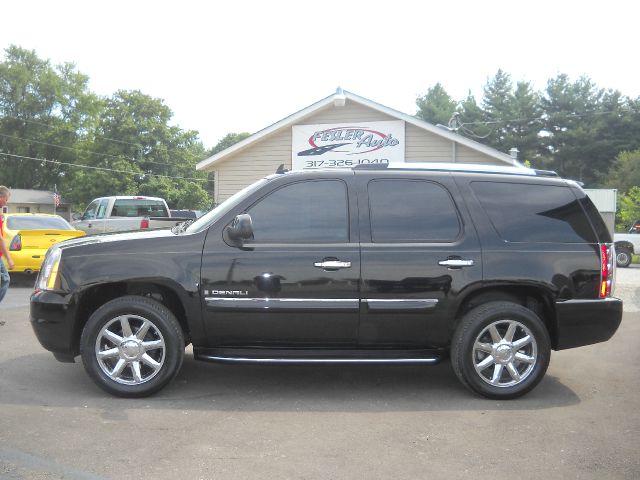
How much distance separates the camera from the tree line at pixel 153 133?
180 feet

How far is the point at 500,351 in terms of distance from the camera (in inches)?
196

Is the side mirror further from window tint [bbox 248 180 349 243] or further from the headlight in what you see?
the headlight

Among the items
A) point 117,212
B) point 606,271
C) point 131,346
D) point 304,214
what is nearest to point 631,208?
point 117,212

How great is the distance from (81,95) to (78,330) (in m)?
65.4

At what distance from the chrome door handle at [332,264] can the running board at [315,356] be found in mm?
657

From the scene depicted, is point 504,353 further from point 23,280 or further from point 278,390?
point 23,280

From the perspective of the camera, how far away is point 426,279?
16.1 feet

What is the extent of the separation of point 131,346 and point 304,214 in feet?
5.40

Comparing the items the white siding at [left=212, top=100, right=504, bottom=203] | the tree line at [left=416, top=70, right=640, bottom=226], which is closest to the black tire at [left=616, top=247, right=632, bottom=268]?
the white siding at [left=212, top=100, right=504, bottom=203]

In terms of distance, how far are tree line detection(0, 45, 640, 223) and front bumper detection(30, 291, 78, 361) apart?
49553 mm

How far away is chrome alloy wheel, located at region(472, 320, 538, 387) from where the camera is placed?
4977 mm


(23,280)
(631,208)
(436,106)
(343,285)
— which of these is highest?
(436,106)

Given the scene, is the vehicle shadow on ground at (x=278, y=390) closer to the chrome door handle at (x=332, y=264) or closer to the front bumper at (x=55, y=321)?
the front bumper at (x=55, y=321)

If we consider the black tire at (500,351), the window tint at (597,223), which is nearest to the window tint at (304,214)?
the black tire at (500,351)
